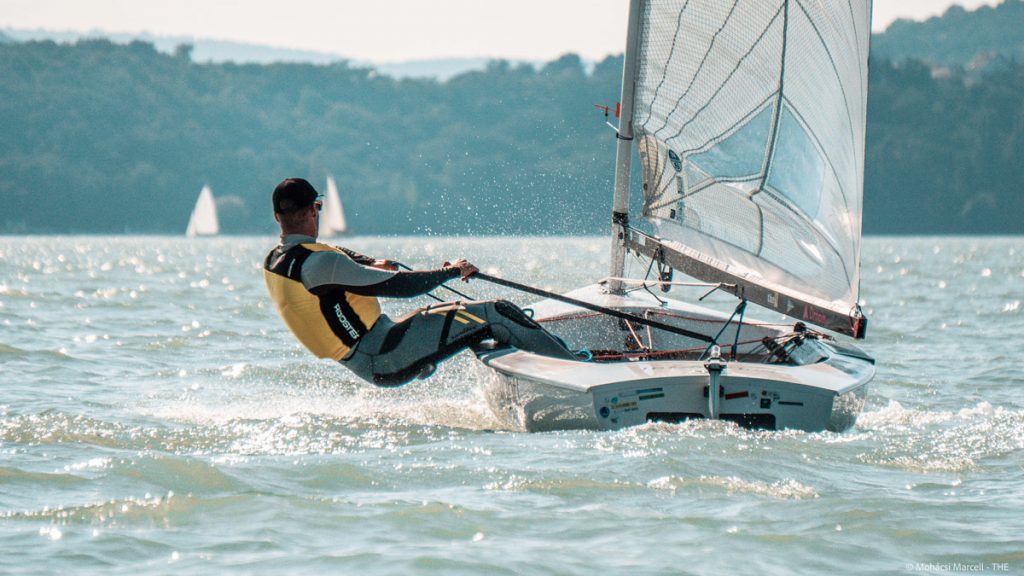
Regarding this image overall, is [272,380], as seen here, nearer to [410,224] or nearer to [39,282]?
[39,282]

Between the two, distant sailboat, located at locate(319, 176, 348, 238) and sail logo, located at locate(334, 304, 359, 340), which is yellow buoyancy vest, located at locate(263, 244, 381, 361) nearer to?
sail logo, located at locate(334, 304, 359, 340)

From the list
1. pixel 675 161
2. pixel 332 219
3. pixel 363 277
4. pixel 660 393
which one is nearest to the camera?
pixel 660 393

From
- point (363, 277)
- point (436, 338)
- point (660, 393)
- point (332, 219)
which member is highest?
point (332, 219)

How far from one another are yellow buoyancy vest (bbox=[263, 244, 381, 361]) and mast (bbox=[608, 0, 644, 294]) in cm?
195

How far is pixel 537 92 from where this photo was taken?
146 metres

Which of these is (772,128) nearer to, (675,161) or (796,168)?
(796,168)

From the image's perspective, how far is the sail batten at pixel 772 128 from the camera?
23.1 ft

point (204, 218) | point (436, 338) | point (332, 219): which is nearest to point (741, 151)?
point (436, 338)

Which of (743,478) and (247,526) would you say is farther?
(743,478)

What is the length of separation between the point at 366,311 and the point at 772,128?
2.40 m

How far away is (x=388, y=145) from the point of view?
141 meters

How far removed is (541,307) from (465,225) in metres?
125

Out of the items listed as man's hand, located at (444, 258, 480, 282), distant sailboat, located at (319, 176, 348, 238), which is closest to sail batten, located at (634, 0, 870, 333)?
man's hand, located at (444, 258, 480, 282)

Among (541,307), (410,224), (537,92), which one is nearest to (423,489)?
(541,307)
